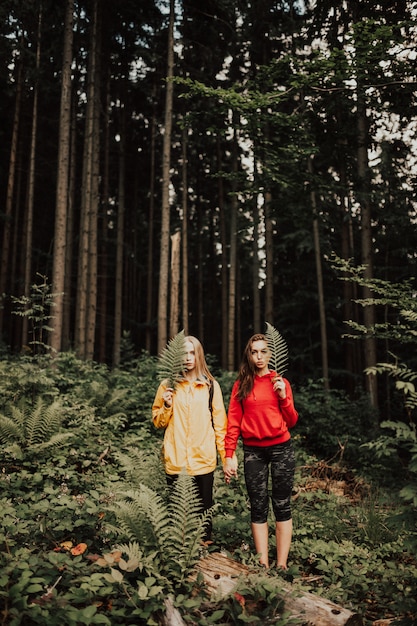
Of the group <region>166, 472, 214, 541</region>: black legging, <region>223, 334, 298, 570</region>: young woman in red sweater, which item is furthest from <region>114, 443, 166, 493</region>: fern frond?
<region>223, 334, 298, 570</region>: young woman in red sweater

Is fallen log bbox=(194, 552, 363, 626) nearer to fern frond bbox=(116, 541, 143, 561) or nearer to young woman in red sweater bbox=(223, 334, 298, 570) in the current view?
fern frond bbox=(116, 541, 143, 561)

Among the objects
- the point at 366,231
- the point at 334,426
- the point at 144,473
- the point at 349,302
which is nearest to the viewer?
the point at 144,473

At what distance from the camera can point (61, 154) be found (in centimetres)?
1186

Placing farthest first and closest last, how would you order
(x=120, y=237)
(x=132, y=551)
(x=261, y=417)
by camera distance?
1. (x=120, y=237)
2. (x=261, y=417)
3. (x=132, y=551)

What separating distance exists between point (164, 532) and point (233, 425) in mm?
1290

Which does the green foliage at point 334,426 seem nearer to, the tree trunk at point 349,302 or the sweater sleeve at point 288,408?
the tree trunk at point 349,302

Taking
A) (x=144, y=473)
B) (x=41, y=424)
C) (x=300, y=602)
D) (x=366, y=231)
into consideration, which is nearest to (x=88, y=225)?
(x=366, y=231)

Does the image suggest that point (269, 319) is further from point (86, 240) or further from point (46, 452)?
point (46, 452)

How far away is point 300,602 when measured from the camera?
3230 mm

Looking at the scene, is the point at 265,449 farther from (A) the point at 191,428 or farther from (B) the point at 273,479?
(A) the point at 191,428

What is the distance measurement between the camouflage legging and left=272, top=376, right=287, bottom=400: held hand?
0.49 m

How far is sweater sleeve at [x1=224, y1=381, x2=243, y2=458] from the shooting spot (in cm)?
439

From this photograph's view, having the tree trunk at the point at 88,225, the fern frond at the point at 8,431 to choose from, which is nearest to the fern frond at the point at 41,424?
the fern frond at the point at 8,431

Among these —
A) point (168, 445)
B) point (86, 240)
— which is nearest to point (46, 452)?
point (168, 445)
